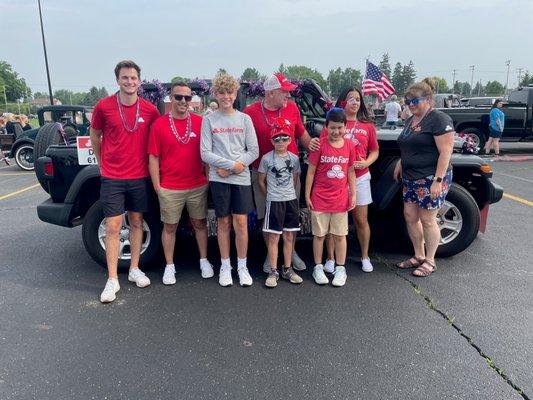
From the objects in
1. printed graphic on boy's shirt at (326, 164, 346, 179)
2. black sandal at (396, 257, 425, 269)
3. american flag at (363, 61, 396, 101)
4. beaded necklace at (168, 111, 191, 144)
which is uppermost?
american flag at (363, 61, 396, 101)

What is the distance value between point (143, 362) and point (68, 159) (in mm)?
2276

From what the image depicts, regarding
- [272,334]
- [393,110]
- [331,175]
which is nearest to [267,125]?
[331,175]

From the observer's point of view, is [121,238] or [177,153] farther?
[121,238]

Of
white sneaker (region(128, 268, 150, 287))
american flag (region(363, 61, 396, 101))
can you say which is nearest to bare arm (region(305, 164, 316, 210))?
white sneaker (region(128, 268, 150, 287))

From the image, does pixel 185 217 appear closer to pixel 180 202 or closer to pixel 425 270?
pixel 180 202

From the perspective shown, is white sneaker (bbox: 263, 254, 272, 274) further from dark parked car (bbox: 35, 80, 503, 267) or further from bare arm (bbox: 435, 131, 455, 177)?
bare arm (bbox: 435, 131, 455, 177)

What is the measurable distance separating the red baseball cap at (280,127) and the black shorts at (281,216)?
1.87ft

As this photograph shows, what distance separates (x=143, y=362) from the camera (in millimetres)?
2602

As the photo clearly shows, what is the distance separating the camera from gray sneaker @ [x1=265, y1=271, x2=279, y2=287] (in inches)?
143

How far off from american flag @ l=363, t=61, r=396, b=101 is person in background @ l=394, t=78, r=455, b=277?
7.73m

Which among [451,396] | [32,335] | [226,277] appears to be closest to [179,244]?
[226,277]

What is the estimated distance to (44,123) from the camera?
461 inches

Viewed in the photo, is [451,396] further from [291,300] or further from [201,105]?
[201,105]

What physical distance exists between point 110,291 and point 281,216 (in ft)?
5.00
